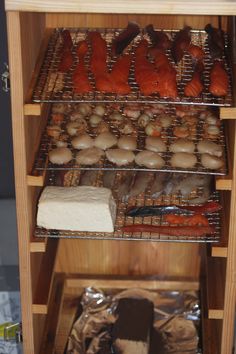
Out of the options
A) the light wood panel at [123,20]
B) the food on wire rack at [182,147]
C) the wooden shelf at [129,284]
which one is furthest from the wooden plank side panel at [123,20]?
the wooden shelf at [129,284]

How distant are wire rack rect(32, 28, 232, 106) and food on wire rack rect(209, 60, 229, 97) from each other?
0.02m

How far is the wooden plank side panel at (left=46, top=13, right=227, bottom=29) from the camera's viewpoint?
231cm

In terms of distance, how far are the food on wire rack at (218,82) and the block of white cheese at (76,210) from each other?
387mm

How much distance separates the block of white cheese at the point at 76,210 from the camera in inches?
78.4

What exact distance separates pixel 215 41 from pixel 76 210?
24.2 inches

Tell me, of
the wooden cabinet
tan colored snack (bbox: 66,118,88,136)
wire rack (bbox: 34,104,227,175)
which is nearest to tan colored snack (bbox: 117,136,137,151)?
wire rack (bbox: 34,104,227,175)

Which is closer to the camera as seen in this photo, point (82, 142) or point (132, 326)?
point (82, 142)

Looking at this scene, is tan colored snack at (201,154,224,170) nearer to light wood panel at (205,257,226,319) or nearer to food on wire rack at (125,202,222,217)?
food on wire rack at (125,202,222,217)

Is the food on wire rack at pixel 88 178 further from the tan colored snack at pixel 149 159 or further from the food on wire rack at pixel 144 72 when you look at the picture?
the food on wire rack at pixel 144 72

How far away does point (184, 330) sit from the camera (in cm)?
243

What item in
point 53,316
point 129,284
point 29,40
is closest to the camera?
point 29,40

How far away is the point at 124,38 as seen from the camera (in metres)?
2.19

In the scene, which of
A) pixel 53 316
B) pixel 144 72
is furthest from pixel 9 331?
pixel 144 72

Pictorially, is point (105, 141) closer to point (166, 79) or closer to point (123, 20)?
point (166, 79)
